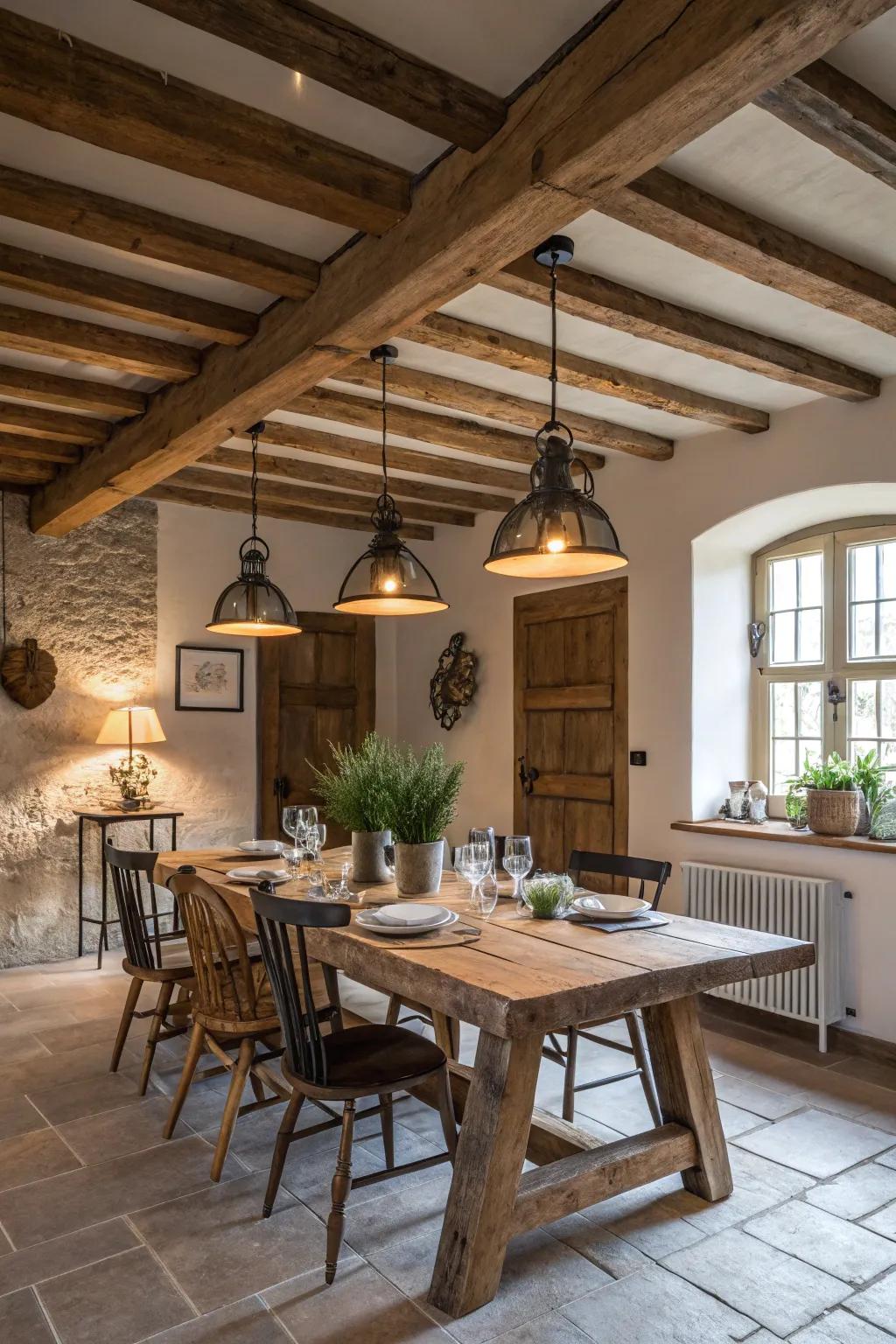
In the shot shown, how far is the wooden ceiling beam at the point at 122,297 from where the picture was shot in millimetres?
2715

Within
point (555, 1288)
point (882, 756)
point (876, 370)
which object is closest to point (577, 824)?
point (882, 756)

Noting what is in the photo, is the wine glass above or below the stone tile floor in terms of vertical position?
above

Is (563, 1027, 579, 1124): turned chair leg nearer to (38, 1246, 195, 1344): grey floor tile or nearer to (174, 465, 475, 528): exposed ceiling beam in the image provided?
(38, 1246, 195, 1344): grey floor tile

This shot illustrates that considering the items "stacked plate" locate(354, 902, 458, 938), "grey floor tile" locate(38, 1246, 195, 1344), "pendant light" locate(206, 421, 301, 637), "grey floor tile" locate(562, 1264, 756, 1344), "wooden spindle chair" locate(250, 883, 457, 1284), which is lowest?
"grey floor tile" locate(38, 1246, 195, 1344)

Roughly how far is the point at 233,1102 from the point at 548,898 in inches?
43.5

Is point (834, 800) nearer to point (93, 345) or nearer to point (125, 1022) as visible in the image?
point (125, 1022)

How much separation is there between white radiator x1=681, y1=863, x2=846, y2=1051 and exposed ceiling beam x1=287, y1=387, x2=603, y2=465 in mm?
2253

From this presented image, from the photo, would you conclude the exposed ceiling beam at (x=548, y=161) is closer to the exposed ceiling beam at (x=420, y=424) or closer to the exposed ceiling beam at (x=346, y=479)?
the exposed ceiling beam at (x=420, y=424)

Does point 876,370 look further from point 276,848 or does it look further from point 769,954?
point 276,848

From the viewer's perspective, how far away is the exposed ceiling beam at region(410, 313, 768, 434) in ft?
10.4

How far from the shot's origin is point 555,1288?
7.11ft

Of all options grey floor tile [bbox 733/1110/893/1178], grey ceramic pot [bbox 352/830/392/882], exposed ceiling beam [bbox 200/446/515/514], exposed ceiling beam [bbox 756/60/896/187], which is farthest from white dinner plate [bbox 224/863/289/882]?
exposed ceiling beam [bbox 756/60/896/187]

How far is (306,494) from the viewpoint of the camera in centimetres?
553

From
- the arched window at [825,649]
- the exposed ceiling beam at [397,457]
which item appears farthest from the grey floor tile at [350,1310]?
the exposed ceiling beam at [397,457]
